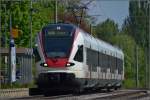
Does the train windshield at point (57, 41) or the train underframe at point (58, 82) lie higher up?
the train windshield at point (57, 41)

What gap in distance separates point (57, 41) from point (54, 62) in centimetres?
130

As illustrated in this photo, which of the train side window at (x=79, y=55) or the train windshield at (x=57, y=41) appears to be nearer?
the train windshield at (x=57, y=41)

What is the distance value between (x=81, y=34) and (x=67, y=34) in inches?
46.1

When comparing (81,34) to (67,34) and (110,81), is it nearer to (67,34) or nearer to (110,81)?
(67,34)

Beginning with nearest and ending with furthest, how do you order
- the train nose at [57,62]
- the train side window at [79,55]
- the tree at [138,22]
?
the train nose at [57,62] < the train side window at [79,55] < the tree at [138,22]

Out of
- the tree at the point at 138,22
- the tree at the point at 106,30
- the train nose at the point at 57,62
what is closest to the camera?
the train nose at the point at 57,62

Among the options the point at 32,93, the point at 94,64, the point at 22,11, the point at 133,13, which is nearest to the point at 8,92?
the point at 32,93

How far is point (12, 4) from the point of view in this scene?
7469 cm

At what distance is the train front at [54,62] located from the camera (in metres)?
36.3

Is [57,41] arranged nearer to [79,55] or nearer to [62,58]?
[62,58]

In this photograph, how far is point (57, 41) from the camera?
121 ft

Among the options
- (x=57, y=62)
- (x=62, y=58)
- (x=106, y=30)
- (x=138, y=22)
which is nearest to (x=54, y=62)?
(x=57, y=62)

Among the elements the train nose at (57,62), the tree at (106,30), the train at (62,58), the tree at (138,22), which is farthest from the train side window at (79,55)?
the tree at (138,22)

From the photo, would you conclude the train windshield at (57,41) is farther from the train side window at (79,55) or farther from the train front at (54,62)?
the train side window at (79,55)
